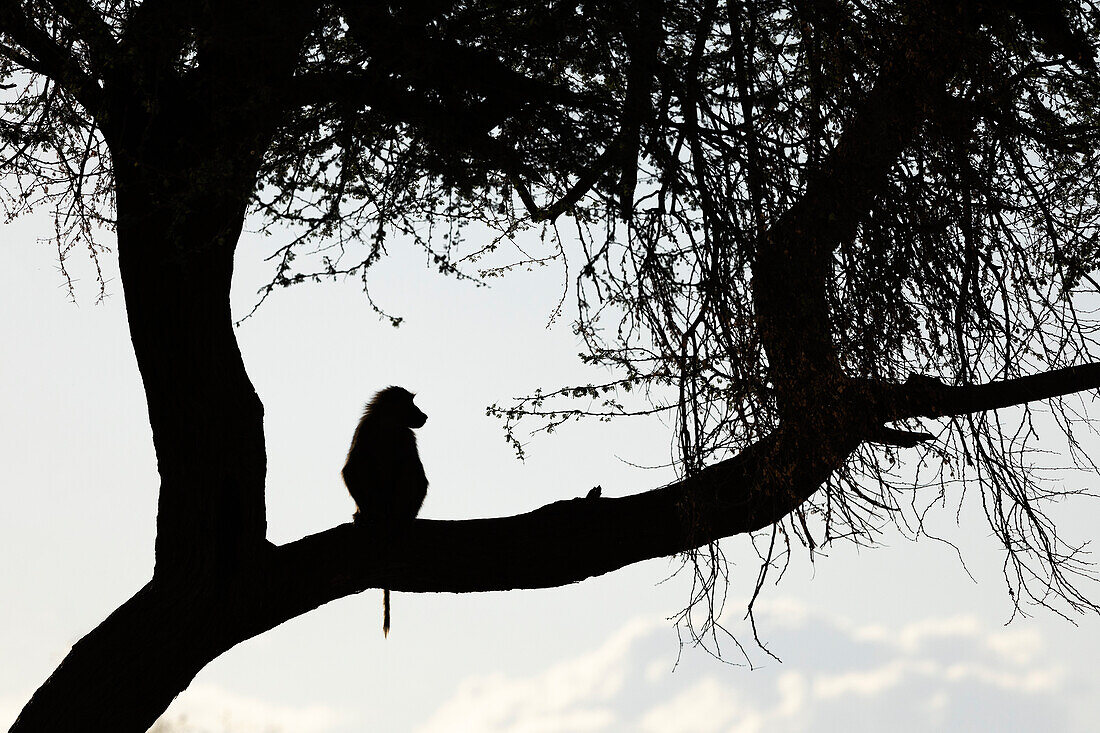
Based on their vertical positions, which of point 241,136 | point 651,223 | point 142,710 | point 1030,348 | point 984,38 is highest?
point 241,136

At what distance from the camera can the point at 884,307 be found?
3994 mm

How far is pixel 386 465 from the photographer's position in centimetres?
684

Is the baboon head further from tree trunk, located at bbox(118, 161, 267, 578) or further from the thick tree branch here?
the thick tree branch

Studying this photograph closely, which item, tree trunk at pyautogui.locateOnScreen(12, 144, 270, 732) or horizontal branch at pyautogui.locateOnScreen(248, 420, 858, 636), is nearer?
tree trunk at pyautogui.locateOnScreen(12, 144, 270, 732)

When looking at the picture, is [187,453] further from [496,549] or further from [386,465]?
[496,549]

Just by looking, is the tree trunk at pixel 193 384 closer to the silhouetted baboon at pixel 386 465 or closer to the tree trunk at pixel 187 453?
the tree trunk at pixel 187 453

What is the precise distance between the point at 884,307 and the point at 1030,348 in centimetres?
60

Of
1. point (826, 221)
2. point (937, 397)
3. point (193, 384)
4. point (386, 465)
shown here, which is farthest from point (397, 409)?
point (826, 221)

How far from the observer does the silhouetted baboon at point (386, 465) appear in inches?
252

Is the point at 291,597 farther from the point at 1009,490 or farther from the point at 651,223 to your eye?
the point at 1009,490

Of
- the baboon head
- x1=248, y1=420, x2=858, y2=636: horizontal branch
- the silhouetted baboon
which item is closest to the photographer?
x1=248, y1=420, x2=858, y2=636: horizontal branch

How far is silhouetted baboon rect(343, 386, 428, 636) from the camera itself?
21.0 feet

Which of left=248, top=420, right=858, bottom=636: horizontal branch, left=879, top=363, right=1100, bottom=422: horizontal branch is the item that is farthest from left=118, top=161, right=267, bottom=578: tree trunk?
left=879, top=363, right=1100, bottom=422: horizontal branch

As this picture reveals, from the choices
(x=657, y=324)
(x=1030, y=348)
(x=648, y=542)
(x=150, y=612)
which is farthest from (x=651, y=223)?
(x=150, y=612)
